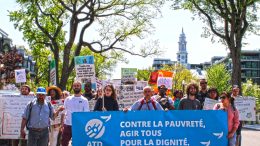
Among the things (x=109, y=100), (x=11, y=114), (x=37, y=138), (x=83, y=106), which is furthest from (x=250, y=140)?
(x=37, y=138)

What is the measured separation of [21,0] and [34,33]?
2735 mm

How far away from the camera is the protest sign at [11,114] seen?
529 inches

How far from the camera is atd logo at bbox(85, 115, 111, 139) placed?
380 inches

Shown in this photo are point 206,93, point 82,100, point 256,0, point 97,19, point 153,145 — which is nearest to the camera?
point 153,145

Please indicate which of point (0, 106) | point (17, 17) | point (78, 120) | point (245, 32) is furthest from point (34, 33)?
point (78, 120)

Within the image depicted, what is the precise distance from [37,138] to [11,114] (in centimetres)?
315

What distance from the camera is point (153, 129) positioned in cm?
958

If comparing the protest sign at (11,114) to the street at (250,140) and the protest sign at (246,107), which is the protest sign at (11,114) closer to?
the protest sign at (246,107)

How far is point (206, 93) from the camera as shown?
13.3 metres

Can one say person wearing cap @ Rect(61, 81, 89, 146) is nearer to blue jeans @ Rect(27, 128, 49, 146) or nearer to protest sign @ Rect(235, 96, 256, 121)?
blue jeans @ Rect(27, 128, 49, 146)

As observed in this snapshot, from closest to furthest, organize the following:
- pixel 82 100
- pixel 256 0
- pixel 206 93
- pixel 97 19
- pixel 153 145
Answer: pixel 153 145, pixel 82 100, pixel 206 93, pixel 256 0, pixel 97 19

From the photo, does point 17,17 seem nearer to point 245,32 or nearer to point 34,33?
point 34,33

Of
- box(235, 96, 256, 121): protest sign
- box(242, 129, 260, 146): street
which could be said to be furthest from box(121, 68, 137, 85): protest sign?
box(242, 129, 260, 146): street

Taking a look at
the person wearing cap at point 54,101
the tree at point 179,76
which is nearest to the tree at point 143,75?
the tree at point 179,76
